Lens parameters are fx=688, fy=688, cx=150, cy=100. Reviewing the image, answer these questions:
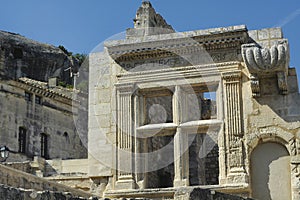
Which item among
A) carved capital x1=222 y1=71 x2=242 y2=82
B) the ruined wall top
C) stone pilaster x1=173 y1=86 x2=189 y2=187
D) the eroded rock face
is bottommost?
stone pilaster x1=173 y1=86 x2=189 y2=187

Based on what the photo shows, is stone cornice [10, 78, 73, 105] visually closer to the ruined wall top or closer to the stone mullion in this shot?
the ruined wall top

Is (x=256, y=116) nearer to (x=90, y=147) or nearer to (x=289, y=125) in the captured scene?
(x=289, y=125)

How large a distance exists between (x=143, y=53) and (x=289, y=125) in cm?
364

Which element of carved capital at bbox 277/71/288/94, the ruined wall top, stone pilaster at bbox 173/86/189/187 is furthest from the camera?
the ruined wall top

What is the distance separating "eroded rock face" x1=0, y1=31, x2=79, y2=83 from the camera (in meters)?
38.4

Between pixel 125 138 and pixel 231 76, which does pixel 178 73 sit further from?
pixel 125 138

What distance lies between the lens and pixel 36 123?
31516 millimetres

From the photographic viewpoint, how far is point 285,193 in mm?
13906


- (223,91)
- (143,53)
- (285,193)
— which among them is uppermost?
(143,53)

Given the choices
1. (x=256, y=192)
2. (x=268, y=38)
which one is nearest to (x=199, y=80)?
(x=268, y=38)

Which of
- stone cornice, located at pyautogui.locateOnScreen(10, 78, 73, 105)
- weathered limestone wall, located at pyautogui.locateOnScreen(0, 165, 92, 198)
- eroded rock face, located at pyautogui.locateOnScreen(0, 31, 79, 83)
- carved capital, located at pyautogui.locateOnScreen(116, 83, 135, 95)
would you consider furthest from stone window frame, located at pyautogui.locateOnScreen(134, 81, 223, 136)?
eroded rock face, located at pyautogui.locateOnScreen(0, 31, 79, 83)

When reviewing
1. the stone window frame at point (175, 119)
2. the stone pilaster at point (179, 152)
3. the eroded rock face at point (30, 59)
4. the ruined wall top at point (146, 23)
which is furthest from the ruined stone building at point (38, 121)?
the stone pilaster at point (179, 152)

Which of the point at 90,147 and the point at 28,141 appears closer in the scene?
the point at 90,147

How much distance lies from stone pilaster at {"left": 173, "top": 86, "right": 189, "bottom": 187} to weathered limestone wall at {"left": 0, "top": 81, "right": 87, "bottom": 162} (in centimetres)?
1548
